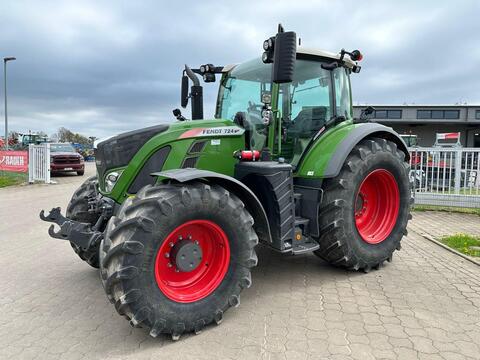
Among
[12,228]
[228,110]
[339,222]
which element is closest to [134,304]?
[339,222]

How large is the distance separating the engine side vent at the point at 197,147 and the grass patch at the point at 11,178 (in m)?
13.8

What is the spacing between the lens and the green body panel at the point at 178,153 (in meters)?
3.61

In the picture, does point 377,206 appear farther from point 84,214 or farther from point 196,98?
point 84,214

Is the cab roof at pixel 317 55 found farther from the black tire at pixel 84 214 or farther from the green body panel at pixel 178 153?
the black tire at pixel 84 214

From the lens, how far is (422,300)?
3732mm

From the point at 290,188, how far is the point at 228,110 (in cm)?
134

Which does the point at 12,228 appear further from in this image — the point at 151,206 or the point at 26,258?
the point at 151,206

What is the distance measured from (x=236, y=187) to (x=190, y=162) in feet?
1.89

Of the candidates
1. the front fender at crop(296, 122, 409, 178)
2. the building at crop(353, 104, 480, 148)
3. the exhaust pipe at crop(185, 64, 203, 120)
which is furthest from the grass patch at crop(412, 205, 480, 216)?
the building at crop(353, 104, 480, 148)

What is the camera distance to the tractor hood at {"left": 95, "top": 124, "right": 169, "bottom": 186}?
3.62 metres

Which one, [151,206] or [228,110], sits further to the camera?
[228,110]

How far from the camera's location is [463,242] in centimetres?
602

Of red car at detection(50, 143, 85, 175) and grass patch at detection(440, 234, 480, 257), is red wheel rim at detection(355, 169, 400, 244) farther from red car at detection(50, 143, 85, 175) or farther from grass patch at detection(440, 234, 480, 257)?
red car at detection(50, 143, 85, 175)

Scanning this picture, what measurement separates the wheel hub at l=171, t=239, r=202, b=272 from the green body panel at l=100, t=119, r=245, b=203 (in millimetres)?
849
